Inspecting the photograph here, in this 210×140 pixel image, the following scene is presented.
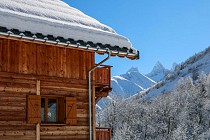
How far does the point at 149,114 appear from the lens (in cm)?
7262

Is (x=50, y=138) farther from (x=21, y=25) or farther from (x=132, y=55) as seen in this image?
(x=21, y=25)

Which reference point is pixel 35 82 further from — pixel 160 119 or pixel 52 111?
pixel 160 119

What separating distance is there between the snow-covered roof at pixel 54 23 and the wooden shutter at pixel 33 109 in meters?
2.90

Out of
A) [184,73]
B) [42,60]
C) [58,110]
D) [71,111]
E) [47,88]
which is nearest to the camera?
[42,60]

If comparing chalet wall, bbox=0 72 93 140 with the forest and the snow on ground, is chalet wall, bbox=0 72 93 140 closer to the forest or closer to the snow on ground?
the snow on ground

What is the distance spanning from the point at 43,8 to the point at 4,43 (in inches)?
69.9

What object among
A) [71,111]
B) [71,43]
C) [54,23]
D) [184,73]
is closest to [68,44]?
A: [71,43]

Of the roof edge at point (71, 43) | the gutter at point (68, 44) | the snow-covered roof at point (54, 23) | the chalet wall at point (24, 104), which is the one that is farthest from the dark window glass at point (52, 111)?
the gutter at point (68, 44)

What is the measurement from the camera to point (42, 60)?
12.7m

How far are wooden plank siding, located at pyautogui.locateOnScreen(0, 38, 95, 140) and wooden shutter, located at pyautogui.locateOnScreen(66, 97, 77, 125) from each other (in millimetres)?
159

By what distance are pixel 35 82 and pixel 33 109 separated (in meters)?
0.87

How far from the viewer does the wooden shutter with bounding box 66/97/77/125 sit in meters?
13.4

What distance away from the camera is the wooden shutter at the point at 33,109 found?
12280 millimetres

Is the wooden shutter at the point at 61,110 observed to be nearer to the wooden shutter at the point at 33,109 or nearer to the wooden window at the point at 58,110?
the wooden window at the point at 58,110
